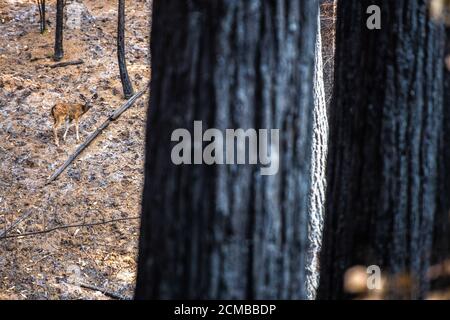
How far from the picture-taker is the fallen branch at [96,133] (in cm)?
1077

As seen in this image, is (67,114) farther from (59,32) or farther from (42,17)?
(42,17)

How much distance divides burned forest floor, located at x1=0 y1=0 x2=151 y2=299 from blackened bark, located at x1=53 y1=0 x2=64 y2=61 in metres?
0.24

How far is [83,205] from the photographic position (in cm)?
1022

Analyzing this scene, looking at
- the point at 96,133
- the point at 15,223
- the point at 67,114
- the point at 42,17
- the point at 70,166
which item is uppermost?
the point at 42,17

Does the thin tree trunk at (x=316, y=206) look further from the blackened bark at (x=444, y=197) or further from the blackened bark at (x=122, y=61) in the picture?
the blackened bark at (x=122, y=61)

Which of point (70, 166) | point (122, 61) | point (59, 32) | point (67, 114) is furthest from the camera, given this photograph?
point (59, 32)

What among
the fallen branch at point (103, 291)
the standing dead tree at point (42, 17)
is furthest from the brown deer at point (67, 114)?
the standing dead tree at point (42, 17)

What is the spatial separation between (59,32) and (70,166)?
4.04 m

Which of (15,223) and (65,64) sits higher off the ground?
(65,64)

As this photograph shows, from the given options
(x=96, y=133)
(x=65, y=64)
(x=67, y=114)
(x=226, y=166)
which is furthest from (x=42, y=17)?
(x=226, y=166)

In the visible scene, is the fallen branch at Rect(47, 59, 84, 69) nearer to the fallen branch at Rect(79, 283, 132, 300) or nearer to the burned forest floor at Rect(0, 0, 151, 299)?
the burned forest floor at Rect(0, 0, 151, 299)

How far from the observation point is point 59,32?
1368cm

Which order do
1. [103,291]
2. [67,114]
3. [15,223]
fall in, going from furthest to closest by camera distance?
1. [67,114]
2. [15,223]
3. [103,291]
